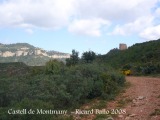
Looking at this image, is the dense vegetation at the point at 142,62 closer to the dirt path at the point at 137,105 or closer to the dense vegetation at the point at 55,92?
the dense vegetation at the point at 55,92

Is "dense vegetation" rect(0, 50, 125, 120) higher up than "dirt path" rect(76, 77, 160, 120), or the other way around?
"dense vegetation" rect(0, 50, 125, 120)

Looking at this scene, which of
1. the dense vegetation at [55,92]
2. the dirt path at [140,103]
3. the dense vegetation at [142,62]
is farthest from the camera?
the dense vegetation at [142,62]

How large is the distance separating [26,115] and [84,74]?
6507 millimetres

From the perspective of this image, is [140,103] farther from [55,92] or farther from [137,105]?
[55,92]

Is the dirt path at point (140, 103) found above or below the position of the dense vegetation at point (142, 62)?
below

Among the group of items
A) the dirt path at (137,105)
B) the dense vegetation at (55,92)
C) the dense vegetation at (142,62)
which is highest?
the dense vegetation at (142,62)

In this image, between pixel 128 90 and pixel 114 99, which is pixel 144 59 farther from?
pixel 114 99

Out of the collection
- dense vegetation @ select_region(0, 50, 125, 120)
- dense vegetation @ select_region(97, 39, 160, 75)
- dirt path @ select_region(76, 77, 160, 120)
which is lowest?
dirt path @ select_region(76, 77, 160, 120)

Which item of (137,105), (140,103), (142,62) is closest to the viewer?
(137,105)

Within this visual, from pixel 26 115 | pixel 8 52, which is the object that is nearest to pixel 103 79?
pixel 26 115

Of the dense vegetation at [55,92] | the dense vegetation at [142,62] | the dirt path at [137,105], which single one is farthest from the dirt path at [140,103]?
the dense vegetation at [142,62]

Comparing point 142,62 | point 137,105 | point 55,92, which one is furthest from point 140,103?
point 142,62

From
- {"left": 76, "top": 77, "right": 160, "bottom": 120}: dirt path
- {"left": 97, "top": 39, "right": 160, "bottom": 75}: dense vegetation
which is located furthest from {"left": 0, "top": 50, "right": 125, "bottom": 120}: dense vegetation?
{"left": 97, "top": 39, "right": 160, "bottom": 75}: dense vegetation

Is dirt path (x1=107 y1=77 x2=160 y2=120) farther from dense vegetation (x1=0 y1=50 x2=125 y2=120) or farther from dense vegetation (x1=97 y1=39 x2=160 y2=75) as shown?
dense vegetation (x1=97 y1=39 x2=160 y2=75)
